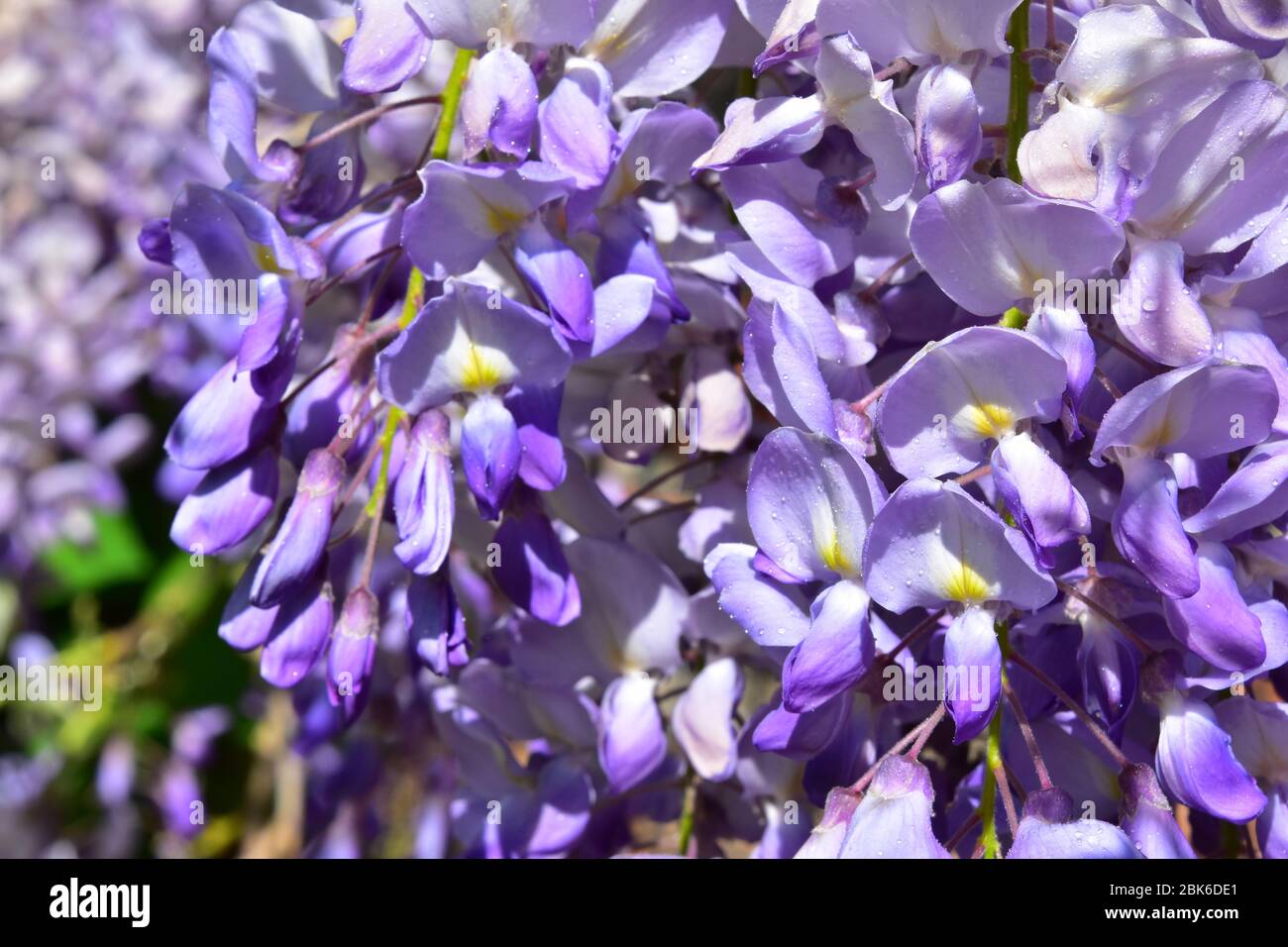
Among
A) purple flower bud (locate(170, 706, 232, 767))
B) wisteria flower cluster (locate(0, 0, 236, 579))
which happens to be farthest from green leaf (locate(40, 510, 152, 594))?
purple flower bud (locate(170, 706, 232, 767))

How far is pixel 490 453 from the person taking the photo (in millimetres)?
723

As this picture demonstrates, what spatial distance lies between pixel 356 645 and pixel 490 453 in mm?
147

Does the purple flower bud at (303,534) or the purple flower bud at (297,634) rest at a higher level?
the purple flower bud at (303,534)

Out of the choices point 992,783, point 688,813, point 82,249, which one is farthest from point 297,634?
point 82,249

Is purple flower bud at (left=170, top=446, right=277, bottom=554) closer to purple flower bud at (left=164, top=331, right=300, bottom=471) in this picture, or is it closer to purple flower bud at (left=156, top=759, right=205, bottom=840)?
purple flower bud at (left=164, top=331, right=300, bottom=471)

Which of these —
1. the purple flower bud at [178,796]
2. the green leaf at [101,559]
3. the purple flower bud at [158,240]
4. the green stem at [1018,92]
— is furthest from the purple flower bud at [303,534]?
the green leaf at [101,559]

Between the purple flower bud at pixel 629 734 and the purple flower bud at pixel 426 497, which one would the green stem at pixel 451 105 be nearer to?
the purple flower bud at pixel 426 497

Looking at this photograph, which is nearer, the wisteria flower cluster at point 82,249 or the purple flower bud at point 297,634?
the purple flower bud at point 297,634

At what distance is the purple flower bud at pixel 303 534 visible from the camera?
2.47 ft

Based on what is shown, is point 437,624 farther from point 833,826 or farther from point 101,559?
point 101,559

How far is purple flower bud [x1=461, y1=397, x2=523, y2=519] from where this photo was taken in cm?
71

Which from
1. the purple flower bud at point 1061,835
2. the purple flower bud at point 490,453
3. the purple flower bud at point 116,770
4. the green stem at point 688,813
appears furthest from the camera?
the purple flower bud at point 116,770

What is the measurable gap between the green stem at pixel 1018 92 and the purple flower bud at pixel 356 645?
42cm

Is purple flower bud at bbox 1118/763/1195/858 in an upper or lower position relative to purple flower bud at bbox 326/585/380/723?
upper
